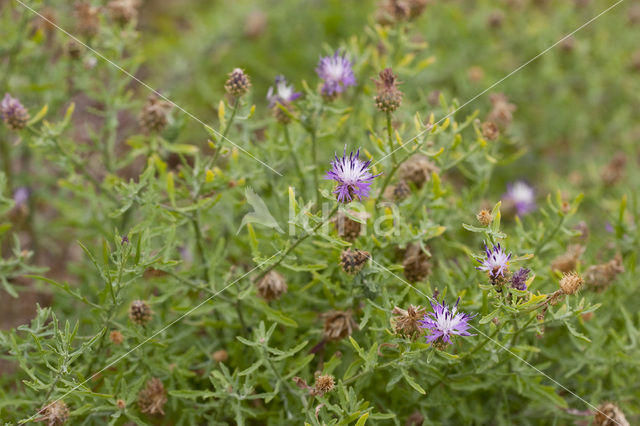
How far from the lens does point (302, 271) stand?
5.48ft

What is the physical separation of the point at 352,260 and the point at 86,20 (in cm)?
112

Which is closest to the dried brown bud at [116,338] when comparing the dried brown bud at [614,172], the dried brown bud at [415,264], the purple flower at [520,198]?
the dried brown bud at [415,264]

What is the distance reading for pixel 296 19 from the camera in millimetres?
2979

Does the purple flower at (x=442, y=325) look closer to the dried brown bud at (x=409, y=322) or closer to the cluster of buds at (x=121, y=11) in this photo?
the dried brown bud at (x=409, y=322)

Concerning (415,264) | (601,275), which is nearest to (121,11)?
(415,264)

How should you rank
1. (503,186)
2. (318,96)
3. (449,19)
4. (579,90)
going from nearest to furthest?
(318,96) < (503,186) < (449,19) < (579,90)

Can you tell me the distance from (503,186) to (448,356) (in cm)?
161

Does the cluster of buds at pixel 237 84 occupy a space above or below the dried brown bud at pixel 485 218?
above

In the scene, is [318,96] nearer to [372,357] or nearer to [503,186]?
[372,357]

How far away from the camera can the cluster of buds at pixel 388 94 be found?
4.46 feet

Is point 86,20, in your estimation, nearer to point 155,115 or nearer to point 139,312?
point 155,115

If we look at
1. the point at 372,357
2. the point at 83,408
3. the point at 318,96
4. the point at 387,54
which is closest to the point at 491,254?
the point at 372,357

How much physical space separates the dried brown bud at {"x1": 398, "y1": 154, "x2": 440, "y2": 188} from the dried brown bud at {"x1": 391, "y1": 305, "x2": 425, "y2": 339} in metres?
0.44

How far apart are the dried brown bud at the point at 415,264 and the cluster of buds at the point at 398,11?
683mm
